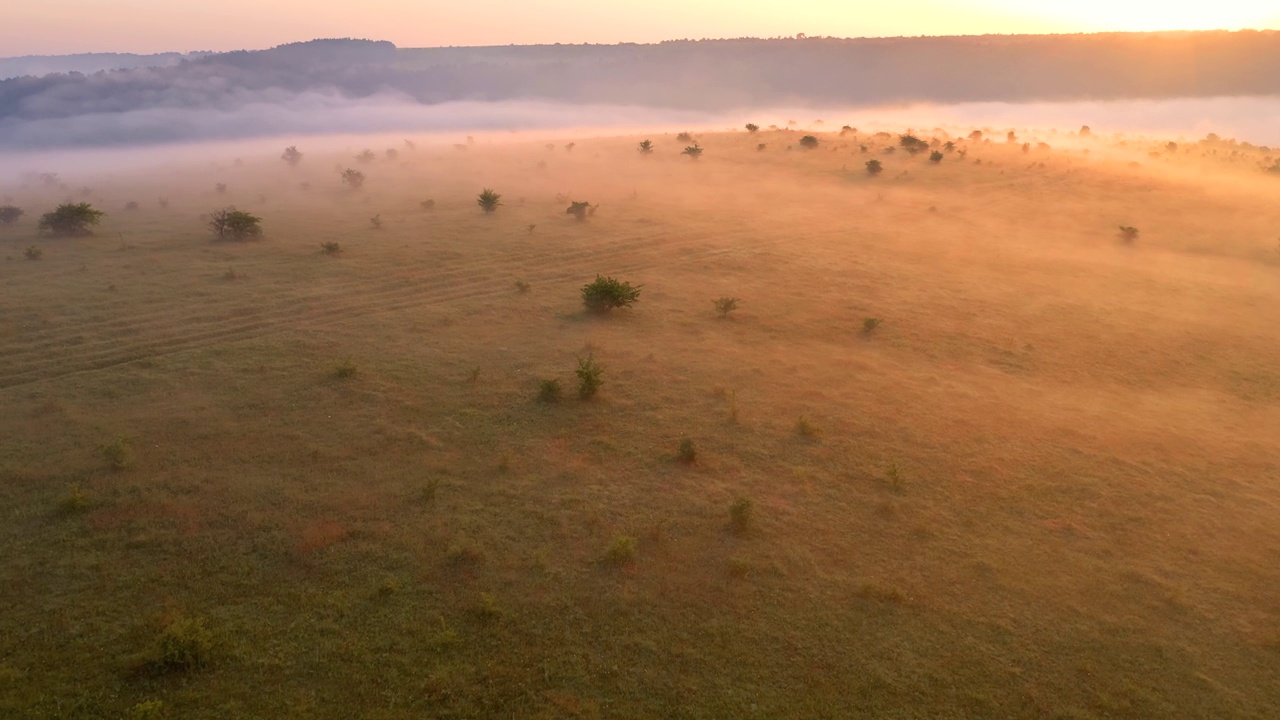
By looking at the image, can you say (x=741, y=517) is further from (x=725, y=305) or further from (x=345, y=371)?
(x=725, y=305)

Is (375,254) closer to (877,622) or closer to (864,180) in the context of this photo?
(877,622)

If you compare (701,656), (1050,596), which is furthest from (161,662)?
(1050,596)

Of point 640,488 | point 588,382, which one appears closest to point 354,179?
point 588,382

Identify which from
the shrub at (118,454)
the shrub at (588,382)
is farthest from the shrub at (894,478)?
the shrub at (118,454)

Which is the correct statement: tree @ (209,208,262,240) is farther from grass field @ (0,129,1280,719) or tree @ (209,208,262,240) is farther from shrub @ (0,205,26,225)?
shrub @ (0,205,26,225)

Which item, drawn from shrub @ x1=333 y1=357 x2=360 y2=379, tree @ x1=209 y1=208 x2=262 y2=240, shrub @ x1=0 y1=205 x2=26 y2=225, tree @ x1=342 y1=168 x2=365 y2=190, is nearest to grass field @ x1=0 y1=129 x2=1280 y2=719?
shrub @ x1=333 y1=357 x2=360 y2=379

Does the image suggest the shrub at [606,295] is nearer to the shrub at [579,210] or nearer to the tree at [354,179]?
the shrub at [579,210]

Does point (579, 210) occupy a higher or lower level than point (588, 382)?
higher
